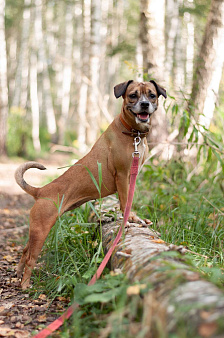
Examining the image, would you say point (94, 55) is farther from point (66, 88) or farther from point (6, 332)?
point (66, 88)

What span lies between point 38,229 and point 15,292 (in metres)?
0.65

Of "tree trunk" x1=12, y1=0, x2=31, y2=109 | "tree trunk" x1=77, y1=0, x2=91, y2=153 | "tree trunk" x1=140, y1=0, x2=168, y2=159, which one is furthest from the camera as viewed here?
"tree trunk" x1=12, y1=0, x2=31, y2=109

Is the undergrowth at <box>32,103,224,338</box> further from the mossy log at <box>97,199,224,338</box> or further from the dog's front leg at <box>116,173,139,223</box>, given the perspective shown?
the dog's front leg at <box>116,173,139,223</box>

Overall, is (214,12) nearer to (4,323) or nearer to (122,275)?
(122,275)

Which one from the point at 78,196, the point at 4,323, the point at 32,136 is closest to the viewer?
the point at 4,323

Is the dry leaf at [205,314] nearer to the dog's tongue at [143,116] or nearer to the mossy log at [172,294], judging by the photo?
the mossy log at [172,294]

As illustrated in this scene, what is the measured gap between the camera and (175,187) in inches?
216

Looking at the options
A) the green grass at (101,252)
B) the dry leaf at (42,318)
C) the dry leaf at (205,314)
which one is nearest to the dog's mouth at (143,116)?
the green grass at (101,252)

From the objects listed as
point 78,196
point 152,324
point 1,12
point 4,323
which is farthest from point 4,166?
point 152,324

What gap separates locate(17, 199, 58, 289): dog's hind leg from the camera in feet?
12.0

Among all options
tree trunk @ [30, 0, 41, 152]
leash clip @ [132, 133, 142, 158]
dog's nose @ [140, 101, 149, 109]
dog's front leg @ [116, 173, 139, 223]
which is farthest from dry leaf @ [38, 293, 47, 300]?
tree trunk @ [30, 0, 41, 152]

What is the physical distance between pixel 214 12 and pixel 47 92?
15.0 meters

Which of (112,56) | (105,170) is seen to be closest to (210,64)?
(105,170)

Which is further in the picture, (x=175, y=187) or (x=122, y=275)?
(x=175, y=187)
